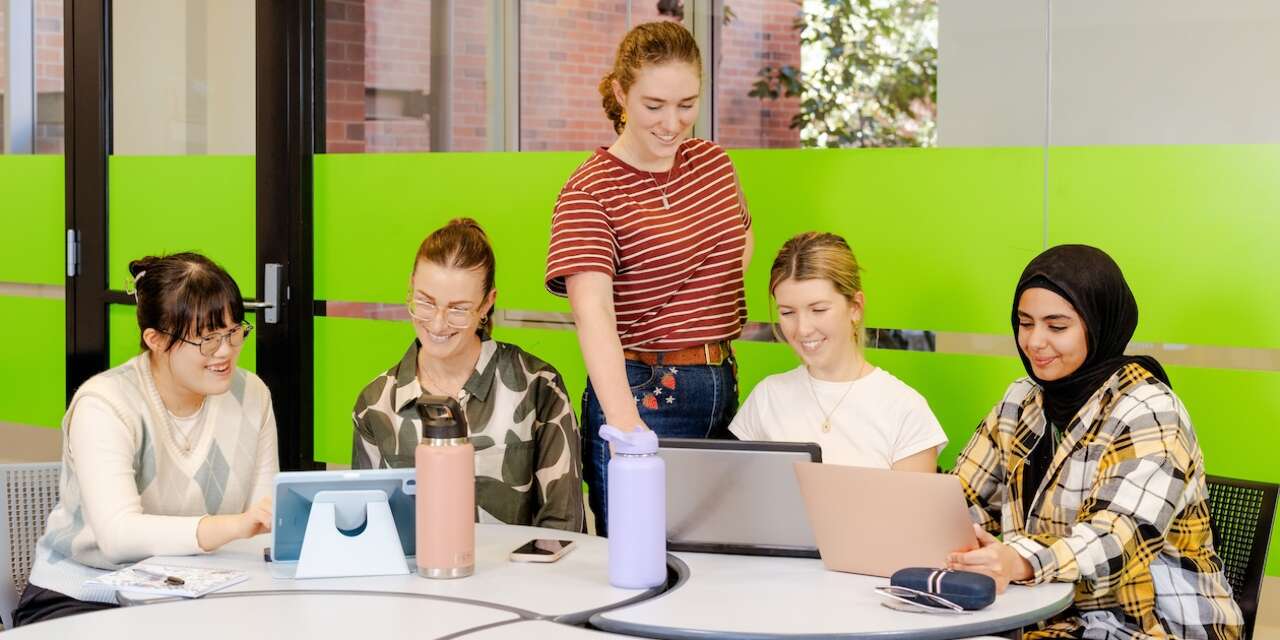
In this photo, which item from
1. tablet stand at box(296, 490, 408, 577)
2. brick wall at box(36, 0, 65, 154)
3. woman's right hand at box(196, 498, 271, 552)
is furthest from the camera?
brick wall at box(36, 0, 65, 154)

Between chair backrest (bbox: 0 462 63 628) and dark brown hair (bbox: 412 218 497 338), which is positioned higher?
dark brown hair (bbox: 412 218 497 338)

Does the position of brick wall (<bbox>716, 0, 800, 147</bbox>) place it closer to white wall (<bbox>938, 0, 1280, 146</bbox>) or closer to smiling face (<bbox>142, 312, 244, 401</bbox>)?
white wall (<bbox>938, 0, 1280, 146</bbox>)

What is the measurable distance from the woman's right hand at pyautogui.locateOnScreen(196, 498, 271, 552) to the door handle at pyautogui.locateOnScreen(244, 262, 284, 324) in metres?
1.93

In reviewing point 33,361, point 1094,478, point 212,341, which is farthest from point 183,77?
point 1094,478

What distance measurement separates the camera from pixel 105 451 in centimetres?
228

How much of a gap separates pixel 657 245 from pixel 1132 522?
98 centimetres

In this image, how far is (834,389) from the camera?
256 cm

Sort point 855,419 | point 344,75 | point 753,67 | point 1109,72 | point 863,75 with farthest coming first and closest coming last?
point 344,75, point 753,67, point 863,75, point 1109,72, point 855,419

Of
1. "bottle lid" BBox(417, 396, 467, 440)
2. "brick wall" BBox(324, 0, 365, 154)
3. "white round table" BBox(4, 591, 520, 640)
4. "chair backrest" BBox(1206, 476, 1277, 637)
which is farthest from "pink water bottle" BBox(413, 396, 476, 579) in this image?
"brick wall" BBox(324, 0, 365, 154)

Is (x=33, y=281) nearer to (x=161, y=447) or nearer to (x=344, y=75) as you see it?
(x=344, y=75)

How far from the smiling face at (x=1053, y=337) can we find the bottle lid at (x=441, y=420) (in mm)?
983

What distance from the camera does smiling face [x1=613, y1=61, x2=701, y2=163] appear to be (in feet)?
8.07

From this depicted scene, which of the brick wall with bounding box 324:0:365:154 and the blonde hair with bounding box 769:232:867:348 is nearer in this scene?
the blonde hair with bounding box 769:232:867:348

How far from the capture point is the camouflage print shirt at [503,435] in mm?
2596
